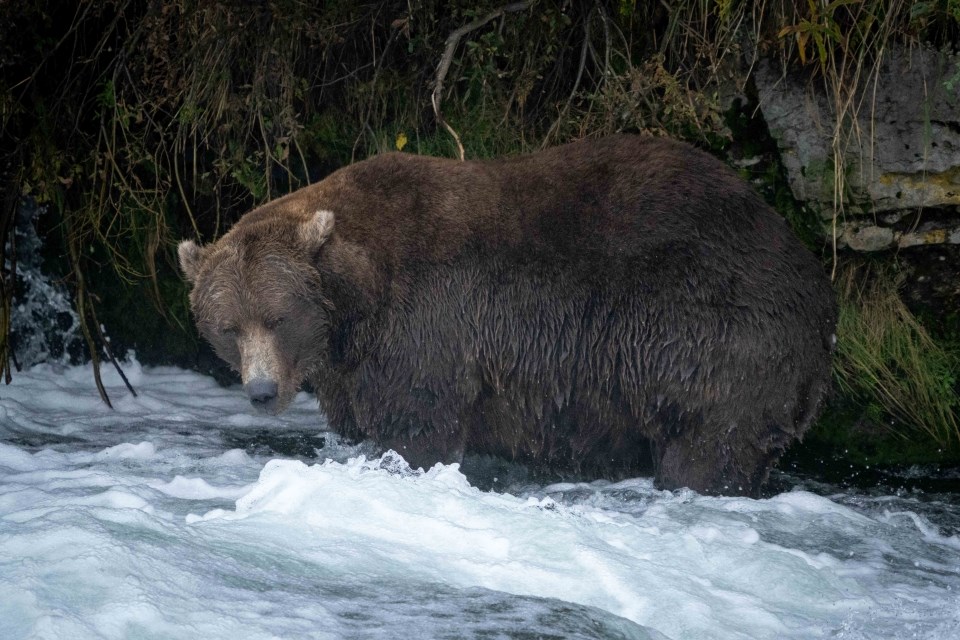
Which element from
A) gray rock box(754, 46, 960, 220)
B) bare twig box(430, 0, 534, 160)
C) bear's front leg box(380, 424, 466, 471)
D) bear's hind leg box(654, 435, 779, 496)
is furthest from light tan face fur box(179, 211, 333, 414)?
gray rock box(754, 46, 960, 220)

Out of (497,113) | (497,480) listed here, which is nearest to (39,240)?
(497,113)

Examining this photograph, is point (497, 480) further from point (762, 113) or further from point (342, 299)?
point (762, 113)

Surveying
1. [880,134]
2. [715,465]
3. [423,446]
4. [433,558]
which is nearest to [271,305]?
[423,446]

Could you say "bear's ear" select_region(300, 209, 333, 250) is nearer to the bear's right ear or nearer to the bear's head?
the bear's head

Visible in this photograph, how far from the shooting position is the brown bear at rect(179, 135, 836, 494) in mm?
5297

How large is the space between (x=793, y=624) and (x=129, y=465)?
3.48m

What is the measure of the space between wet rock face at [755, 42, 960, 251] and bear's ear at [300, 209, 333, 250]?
2717 millimetres

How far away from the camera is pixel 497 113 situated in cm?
716

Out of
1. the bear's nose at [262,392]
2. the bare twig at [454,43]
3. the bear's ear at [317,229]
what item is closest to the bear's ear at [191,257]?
the bear's ear at [317,229]

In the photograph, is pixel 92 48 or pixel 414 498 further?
pixel 92 48

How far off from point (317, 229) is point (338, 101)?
2522 mm

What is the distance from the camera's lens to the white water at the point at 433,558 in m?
3.38

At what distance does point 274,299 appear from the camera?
5262 mm

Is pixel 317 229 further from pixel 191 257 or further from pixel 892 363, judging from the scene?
pixel 892 363
